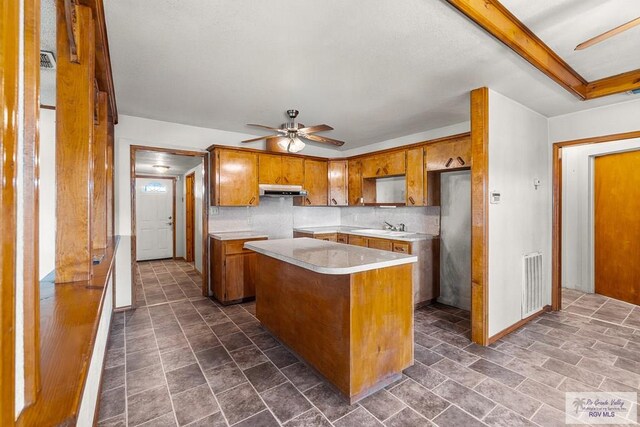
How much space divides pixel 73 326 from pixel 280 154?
3952mm

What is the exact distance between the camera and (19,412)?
0.58 meters

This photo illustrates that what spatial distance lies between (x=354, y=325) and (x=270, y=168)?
3.21 metres

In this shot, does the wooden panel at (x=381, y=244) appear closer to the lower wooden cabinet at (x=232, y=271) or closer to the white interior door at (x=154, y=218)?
the lower wooden cabinet at (x=232, y=271)

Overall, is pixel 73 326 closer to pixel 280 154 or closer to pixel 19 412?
pixel 19 412

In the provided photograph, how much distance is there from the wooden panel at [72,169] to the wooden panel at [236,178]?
2.69 metres

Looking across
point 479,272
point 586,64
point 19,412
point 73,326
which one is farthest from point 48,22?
point 586,64

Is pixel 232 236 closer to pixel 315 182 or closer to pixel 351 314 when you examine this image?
pixel 315 182

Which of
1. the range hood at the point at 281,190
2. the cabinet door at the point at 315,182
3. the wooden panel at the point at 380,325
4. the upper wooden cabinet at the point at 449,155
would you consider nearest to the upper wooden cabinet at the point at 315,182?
the cabinet door at the point at 315,182

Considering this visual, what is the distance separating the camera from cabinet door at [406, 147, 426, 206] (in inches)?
162

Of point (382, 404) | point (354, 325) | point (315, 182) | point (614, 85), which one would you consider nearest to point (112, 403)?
point (354, 325)

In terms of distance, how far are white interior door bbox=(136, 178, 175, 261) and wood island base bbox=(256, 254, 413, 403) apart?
19.4 ft

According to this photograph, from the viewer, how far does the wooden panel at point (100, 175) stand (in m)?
2.42

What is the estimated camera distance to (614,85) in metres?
2.73

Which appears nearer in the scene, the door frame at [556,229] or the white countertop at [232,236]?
the door frame at [556,229]
